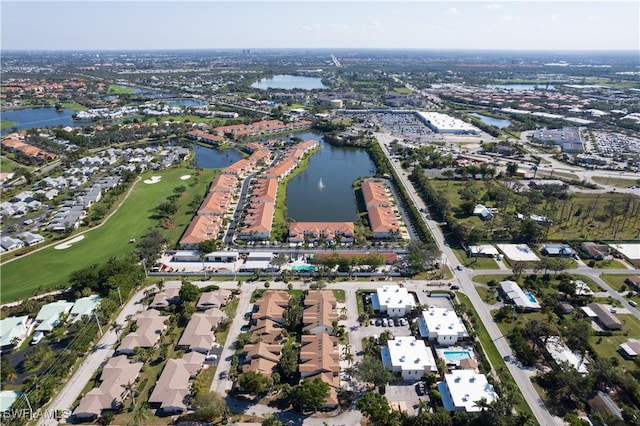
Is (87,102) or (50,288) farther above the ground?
(87,102)

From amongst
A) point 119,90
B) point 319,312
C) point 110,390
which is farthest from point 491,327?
point 119,90

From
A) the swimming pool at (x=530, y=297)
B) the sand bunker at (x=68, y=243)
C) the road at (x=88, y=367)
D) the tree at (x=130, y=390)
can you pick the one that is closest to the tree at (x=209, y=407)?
the tree at (x=130, y=390)

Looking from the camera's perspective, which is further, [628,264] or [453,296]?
[628,264]

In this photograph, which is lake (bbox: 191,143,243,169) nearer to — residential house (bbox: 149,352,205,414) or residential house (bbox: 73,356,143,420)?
residential house (bbox: 73,356,143,420)

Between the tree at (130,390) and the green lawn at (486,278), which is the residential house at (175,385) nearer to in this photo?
the tree at (130,390)

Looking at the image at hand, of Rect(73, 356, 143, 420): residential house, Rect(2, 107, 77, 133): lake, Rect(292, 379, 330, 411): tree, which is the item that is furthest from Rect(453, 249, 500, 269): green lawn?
Rect(2, 107, 77, 133): lake

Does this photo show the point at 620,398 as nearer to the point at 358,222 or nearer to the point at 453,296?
the point at 453,296

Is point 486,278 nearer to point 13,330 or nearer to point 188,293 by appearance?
point 188,293

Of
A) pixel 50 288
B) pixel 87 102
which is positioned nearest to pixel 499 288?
pixel 50 288
